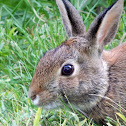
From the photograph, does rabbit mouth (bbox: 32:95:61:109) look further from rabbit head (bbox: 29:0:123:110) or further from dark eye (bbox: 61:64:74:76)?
dark eye (bbox: 61:64:74:76)

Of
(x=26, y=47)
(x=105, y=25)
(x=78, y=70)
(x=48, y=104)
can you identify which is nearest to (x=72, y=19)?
(x=105, y=25)

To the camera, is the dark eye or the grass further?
the grass

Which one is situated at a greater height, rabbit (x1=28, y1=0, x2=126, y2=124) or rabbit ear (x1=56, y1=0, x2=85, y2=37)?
rabbit ear (x1=56, y1=0, x2=85, y2=37)

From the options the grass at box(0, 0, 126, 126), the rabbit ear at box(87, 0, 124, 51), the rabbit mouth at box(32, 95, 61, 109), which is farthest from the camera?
the grass at box(0, 0, 126, 126)

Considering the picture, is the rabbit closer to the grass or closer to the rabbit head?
the rabbit head

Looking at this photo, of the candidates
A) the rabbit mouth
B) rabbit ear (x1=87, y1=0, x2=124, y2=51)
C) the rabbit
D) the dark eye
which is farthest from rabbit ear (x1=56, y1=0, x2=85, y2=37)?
the rabbit mouth

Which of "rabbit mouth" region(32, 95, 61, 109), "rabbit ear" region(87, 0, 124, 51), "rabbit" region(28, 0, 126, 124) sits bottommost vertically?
"rabbit mouth" region(32, 95, 61, 109)

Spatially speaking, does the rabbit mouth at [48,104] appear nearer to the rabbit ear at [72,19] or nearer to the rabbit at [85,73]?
the rabbit at [85,73]

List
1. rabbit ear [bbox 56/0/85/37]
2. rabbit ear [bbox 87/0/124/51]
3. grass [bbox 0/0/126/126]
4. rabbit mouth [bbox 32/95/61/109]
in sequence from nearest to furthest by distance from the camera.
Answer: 1. rabbit mouth [bbox 32/95/61/109]
2. rabbit ear [bbox 87/0/124/51]
3. grass [bbox 0/0/126/126]
4. rabbit ear [bbox 56/0/85/37]
